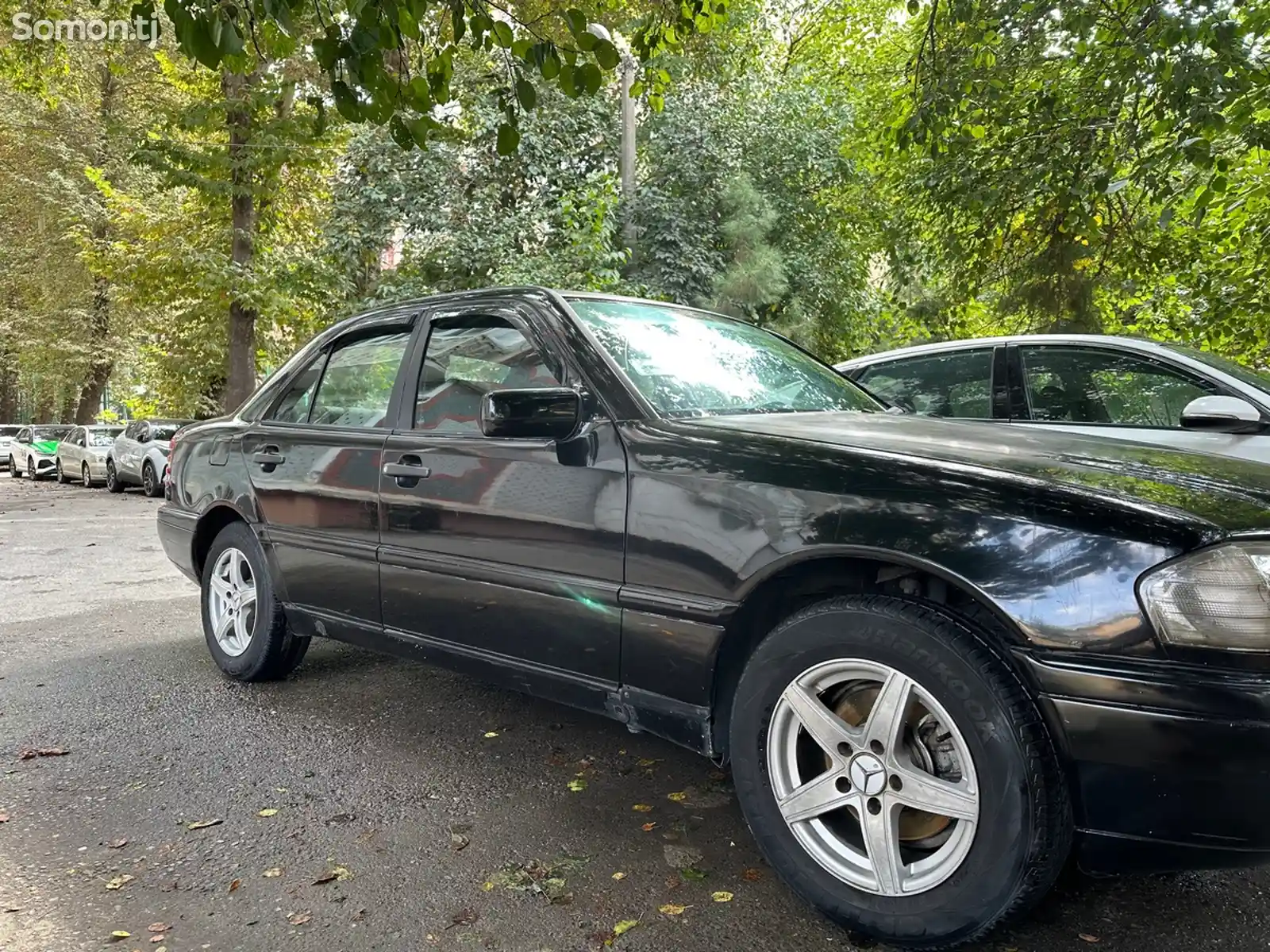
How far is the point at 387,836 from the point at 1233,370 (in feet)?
15.4

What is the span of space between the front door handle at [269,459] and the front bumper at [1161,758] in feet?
10.7

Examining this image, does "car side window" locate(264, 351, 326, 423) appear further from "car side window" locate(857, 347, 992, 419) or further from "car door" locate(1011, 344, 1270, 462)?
"car door" locate(1011, 344, 1270, 462)

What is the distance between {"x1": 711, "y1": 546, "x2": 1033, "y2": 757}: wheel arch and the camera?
206 cm

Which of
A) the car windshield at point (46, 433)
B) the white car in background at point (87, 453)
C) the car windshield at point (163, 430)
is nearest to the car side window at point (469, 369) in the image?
the car windshield at point (163, 430)

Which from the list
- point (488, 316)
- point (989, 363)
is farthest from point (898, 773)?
point (989, 363)

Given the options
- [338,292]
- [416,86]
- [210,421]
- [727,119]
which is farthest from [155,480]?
[416,86]

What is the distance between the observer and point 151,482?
17.7 m

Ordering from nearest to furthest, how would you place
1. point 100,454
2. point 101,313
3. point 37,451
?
1. point 100,454
2. point 37,451
3. point 101,313

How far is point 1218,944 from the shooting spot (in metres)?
2.18

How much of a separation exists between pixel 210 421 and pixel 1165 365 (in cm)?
515

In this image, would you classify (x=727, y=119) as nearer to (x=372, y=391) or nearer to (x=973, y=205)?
(x=973, y=205)

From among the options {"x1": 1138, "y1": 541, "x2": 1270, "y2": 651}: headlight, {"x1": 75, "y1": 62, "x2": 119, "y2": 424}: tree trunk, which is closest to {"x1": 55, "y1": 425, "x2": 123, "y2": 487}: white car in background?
{"x1": 75, "y1": 62, "x2": 119, "y2": 424}: tree trunk

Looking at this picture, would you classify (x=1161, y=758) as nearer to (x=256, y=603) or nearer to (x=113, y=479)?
(x=256, y=603)

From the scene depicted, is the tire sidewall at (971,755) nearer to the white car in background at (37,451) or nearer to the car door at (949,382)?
the car door at (949,382)
